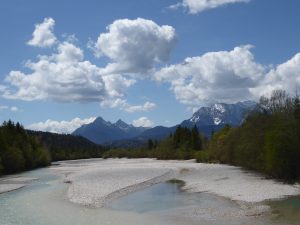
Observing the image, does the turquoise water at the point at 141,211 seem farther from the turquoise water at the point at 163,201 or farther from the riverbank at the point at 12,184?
the riverbank at the point at 12,184

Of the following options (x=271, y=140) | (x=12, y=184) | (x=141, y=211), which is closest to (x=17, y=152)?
(x=12, y=184)

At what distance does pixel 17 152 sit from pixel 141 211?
70.4 metres

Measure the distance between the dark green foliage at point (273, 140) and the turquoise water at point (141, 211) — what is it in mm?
14704

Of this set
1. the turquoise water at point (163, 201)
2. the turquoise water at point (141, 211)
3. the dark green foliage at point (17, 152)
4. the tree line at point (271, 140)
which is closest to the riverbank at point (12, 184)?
the turquoise water at point (141, 211)

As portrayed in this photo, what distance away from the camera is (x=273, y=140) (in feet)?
187

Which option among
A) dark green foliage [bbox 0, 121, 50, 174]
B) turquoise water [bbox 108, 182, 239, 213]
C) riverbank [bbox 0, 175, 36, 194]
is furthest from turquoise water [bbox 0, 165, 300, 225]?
dark green foliage [bbox 0, 121, 50, 174]

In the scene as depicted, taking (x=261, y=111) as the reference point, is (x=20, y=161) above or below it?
below

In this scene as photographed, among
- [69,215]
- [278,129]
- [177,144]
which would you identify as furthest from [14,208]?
[177,144]

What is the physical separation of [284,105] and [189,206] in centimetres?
4897

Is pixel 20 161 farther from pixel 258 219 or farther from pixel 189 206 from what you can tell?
pixel 258 219

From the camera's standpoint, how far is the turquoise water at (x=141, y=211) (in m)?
30.4

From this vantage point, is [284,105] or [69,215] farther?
[284,105]

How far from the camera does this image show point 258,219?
98.1ft

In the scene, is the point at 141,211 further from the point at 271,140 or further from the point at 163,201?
the point at 271,140
